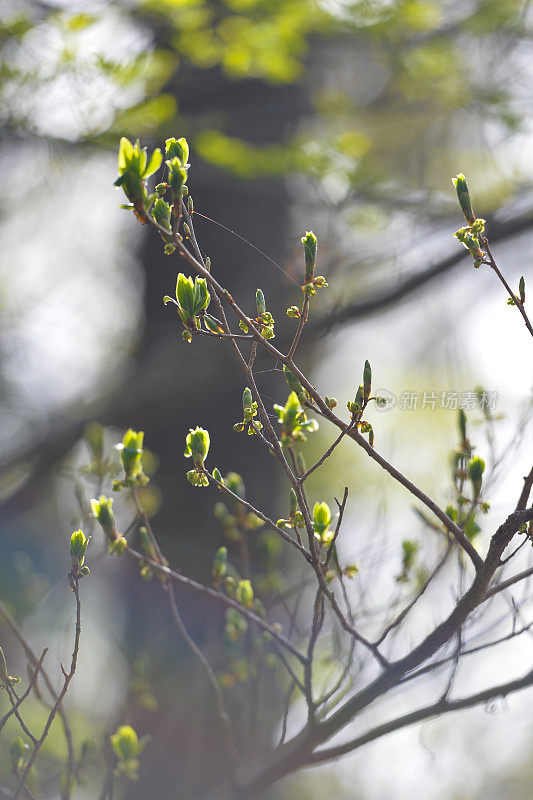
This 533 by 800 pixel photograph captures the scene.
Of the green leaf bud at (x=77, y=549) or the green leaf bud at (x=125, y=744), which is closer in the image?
the green leaf bud at (x=77, y=549)

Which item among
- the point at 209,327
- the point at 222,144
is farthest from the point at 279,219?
the point at 209,327

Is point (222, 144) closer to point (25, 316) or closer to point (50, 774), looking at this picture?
point (25, 316)

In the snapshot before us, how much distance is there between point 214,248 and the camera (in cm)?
154

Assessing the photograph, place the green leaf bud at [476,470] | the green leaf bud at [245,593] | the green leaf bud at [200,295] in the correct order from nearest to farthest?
1. the green leaf bud at [200,295]
2. the green leaf bud at [476,470]
3. the green leaf bud at [245,593]

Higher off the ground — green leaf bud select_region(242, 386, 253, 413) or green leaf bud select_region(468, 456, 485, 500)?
green leaf bud select_region(468, 456, 485, 500)

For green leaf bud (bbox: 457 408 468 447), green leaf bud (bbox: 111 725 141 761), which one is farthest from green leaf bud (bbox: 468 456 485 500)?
green leaf bud (bbox: 111 725 141 761)

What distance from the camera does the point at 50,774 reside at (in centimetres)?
142

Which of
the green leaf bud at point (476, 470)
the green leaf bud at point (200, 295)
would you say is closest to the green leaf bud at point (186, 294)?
the green leaf bud at point (200, 295)

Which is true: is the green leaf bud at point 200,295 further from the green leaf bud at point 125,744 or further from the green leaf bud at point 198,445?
the green leaf bud at point 125,744

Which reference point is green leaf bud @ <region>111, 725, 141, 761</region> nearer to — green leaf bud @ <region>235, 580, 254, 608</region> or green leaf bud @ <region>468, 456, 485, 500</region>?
green leaf bud @ <region>235, 580, 254, 608</region>

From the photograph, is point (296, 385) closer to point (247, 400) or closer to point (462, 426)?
point (247, 400)

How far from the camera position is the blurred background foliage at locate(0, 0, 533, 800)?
171cm

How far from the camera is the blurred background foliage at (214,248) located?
171 centimetres

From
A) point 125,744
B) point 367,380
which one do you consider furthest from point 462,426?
point 125,744
